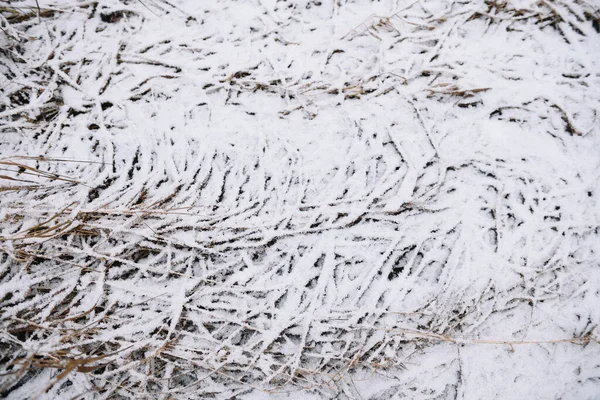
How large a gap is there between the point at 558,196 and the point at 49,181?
2.26 metres

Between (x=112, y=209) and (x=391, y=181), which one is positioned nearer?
(x=112, y=209)

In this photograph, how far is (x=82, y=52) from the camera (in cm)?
175

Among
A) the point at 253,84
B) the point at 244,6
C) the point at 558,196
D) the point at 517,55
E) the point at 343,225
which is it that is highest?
the point at 244,6

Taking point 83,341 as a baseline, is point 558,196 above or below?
above

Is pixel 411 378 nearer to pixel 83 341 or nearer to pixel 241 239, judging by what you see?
pixel 241 239

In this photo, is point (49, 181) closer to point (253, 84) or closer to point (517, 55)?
point (253, 84)

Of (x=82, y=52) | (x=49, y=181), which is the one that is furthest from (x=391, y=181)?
(x=82, y=52)

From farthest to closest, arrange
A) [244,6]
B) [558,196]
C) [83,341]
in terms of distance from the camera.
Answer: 1. [244,6]
2. [558,196]
3. [83,341]

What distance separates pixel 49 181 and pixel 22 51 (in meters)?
0.75

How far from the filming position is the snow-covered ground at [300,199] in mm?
1348

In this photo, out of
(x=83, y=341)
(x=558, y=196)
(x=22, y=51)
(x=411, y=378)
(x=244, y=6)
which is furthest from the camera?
(x=244, y=6)

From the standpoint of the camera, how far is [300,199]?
1.53 meters

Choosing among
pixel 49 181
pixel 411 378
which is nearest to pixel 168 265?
pixel 49 181

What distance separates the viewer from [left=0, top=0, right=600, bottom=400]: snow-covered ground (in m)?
1.35
